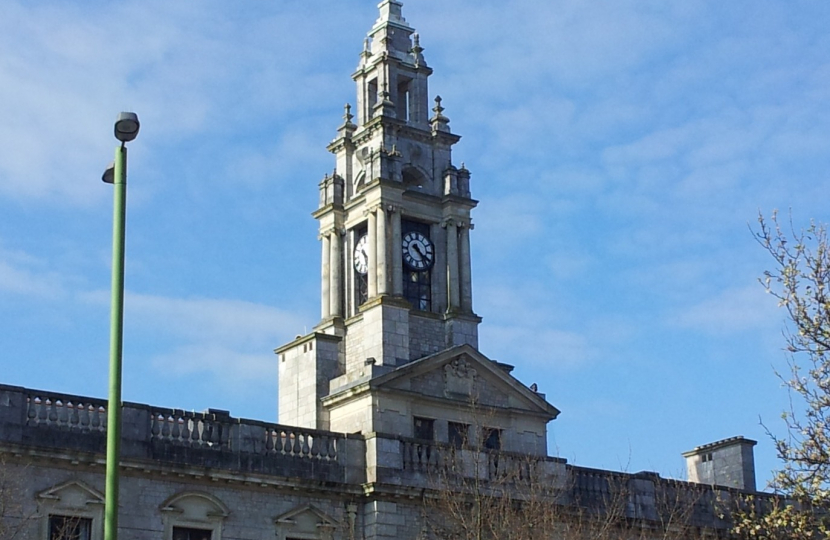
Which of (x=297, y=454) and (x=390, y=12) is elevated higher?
(x=390, y=12)

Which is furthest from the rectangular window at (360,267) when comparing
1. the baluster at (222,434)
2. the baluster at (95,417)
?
the baluster at (95,417)

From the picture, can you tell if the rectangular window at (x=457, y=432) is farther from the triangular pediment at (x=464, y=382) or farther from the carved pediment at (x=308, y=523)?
the carved pediment at (x=308, y=523)

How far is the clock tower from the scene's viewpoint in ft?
146

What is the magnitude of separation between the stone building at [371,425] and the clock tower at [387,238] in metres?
0.06

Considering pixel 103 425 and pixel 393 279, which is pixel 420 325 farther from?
pixel 103 425

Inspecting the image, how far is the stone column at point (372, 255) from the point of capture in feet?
148

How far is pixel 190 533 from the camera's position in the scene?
3653 cm

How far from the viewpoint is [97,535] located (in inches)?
1362

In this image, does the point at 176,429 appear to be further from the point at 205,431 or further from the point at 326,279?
the point at 326,279

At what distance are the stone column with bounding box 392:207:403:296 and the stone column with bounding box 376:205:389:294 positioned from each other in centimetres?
33

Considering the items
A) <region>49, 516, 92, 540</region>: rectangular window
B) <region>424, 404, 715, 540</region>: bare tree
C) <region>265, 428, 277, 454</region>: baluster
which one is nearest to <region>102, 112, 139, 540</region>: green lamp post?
<region>424, 404, 715, 540</region>: bare tree

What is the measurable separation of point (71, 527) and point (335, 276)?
15.1 metres

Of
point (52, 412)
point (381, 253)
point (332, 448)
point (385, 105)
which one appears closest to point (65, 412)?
point (52, 412)

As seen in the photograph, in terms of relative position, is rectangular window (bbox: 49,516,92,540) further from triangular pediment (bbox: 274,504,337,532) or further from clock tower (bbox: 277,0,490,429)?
clock tower (bbox: 277,0,490,429)
